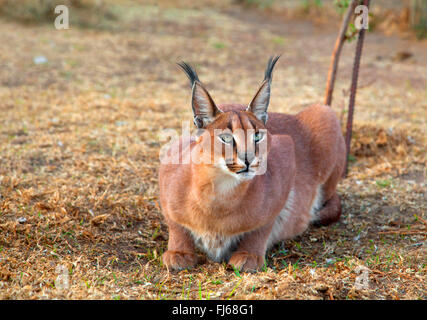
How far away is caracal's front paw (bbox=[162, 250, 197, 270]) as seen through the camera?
3621mm

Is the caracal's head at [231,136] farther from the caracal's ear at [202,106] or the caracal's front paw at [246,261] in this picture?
the caracal's front paw at [246,261]

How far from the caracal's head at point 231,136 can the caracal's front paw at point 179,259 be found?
2.59ft

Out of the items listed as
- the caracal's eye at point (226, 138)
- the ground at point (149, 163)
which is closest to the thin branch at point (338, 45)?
the ground at point (149, 163)

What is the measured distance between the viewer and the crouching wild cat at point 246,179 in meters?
3.07

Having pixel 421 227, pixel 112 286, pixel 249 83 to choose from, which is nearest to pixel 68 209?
pixel 112 286

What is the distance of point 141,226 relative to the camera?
435 cm

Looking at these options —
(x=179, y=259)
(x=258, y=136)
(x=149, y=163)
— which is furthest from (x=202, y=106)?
(x=149, y=163)

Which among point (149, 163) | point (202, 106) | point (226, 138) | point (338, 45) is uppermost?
point (338, 45)

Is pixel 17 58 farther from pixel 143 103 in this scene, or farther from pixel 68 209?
pixel 68 209

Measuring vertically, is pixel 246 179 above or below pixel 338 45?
below

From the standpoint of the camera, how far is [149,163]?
543cm

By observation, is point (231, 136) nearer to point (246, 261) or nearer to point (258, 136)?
point (258, 136)

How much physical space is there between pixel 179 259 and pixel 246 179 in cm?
91
